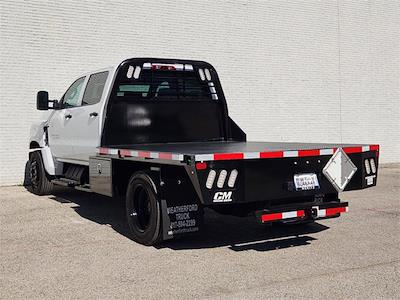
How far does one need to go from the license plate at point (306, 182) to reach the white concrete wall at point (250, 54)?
8449 millimetres

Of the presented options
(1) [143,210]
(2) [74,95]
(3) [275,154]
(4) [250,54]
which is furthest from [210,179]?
(4) [250,54]

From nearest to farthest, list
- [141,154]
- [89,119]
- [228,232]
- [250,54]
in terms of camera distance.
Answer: [141,154]
[228,232]
[89,119]
[250,54]

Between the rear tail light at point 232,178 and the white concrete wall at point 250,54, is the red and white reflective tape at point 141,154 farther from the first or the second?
the white concrete wall at point 250,54

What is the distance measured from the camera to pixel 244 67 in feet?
50.2

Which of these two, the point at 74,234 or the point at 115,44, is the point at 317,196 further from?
the point at 115,44

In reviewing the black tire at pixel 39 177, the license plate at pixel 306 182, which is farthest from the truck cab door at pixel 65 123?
the license plate at pixel 306 182

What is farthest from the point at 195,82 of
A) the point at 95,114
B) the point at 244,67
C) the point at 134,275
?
the point at 244,67

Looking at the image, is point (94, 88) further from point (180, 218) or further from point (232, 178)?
point (232, 178)

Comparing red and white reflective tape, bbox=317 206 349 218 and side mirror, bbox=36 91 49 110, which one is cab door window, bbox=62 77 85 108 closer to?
side mirror, bbox=36 91 49 110

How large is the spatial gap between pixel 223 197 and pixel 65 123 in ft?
14.4

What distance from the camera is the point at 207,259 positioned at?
5.43 m

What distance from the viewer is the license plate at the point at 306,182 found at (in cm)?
557

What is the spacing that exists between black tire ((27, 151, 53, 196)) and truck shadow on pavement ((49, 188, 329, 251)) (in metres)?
1.00

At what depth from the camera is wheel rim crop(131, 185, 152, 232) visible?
6.24m
